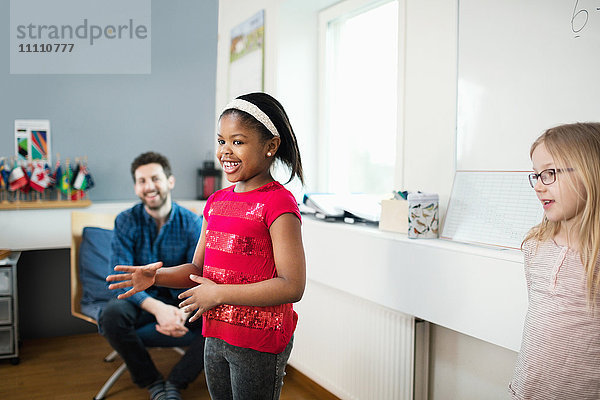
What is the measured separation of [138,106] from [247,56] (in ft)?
2.86

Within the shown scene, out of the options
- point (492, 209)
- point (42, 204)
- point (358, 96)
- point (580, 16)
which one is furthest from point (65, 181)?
point (580, 16)

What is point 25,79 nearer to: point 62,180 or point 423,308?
point 62,180

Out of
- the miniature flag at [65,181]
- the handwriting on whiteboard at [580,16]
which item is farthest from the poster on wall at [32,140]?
the handwriting on whiteboard at [580,16]

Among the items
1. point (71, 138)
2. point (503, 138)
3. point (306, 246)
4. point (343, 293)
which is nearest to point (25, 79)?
point (71, 138)

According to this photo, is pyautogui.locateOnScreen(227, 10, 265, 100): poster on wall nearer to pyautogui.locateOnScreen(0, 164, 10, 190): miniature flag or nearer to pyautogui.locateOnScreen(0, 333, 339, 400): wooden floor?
pyautogui.locateOnScreen(0, 164, 10, 190): miniature flag

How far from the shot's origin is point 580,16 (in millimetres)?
1441

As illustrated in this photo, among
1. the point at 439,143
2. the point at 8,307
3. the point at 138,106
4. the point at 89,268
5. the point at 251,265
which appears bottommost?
the point at 8,307

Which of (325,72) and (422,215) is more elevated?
(325,72)

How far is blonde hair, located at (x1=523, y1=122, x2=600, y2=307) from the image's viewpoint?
1.04 m

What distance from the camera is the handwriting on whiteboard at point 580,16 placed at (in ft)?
4.65

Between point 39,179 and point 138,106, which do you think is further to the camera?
point 138,106

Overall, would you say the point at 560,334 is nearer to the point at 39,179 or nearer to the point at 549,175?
the point at 549,175

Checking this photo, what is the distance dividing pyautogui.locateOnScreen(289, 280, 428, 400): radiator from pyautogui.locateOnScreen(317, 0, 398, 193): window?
55 centimetres

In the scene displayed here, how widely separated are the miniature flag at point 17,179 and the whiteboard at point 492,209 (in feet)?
7.83
